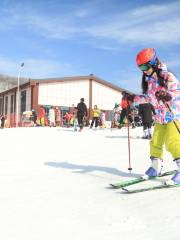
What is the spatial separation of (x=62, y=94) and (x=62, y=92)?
7.2 inches

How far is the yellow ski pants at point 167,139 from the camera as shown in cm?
524

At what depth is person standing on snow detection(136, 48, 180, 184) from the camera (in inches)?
207

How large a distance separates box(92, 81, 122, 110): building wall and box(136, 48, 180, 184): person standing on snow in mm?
31316

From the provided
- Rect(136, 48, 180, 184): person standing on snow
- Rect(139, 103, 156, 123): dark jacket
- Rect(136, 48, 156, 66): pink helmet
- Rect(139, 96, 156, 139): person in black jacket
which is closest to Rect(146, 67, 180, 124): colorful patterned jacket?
Rect(136, 48, 180, 184): person standing on snow

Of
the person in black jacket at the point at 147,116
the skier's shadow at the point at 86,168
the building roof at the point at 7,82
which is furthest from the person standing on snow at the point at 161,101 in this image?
the building roof at the point at 7,82

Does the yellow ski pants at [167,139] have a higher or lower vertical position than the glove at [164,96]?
lower

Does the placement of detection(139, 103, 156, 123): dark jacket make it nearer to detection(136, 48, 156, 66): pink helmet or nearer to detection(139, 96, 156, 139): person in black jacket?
detection(139, 96, 156, 139): person in black jacket

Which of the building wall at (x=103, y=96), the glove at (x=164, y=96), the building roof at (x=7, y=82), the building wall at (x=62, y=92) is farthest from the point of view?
the building roof at (x=7, y=82)

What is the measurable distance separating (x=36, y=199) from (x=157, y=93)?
220 cm

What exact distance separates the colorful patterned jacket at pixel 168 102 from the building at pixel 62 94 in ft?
91.5

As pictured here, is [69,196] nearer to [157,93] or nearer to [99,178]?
[99,178]

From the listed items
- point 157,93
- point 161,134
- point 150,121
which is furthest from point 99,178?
point 150,121

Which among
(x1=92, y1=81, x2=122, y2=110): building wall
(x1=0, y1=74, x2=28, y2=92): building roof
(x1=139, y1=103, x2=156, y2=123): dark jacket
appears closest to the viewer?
(x1=139, y1=103, x2=156, y2=123): dark jacket

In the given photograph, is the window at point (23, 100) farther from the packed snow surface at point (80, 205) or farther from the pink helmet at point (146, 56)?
the pink helmet at point (146, 56)
